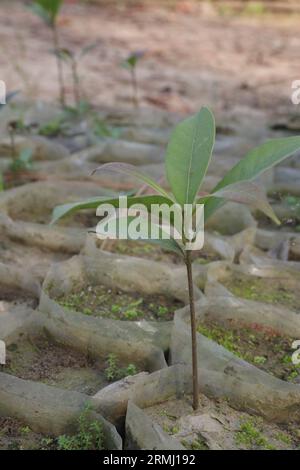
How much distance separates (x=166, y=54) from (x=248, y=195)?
13.9 feet

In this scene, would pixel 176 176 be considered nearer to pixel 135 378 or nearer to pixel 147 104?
pixel 135 378

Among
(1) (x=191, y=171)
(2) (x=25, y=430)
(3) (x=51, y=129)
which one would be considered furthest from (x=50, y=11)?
(2) (x=25, y=430)

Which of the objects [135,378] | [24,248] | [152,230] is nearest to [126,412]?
[135,378]

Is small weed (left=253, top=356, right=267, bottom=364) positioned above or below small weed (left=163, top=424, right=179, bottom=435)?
below

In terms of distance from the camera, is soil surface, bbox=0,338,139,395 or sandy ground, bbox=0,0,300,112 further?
sandy ground, bbox=0,0,300,112

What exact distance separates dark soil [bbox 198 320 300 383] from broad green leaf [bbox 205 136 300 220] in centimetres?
52

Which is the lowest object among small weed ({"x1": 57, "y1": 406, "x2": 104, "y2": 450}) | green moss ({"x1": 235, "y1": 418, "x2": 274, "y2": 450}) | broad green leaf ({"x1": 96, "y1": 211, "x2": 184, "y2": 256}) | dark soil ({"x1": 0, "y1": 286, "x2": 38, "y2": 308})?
dark soil ({"x1": 0, "y1": 286, "x2": 38, "y2": 308})

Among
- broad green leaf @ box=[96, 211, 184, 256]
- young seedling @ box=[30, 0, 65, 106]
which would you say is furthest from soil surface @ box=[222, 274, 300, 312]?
young seedling @ box=[30, 0, 65, 106]

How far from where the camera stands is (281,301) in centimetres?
218

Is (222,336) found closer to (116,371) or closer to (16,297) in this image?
(116,371)

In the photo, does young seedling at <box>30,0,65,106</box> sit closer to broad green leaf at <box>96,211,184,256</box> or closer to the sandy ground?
the sandy ground

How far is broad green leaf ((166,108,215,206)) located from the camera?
1.54m

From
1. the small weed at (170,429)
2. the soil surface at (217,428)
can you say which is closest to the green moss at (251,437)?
the soil surface at (217,428)

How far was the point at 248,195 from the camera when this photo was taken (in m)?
1.33
